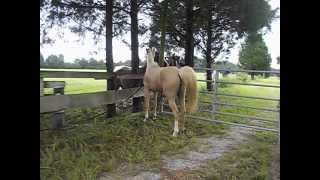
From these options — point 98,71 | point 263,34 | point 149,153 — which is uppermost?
point 263,34

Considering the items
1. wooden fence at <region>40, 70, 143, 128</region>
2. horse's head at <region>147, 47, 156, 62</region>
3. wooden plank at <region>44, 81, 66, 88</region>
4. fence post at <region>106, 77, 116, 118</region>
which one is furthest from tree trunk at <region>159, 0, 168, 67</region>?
wooden plank at <region>44, 81, 66, 88</region>

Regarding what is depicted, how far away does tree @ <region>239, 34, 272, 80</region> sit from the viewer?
55.9 inches

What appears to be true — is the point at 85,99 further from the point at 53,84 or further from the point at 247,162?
the point at 247,162

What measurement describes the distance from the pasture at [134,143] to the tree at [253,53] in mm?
57

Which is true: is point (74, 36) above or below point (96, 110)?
above

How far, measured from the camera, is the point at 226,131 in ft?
4.86

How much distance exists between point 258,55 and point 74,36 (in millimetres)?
814

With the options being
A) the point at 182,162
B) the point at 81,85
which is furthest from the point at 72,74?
the point at 182,162

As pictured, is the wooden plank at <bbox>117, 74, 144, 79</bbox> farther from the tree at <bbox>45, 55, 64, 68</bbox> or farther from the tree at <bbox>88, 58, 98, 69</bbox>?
the tree at <bbox>45, 55, 64, 68</bbox>

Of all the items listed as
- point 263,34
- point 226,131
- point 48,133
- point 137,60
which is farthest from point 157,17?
point 48,133

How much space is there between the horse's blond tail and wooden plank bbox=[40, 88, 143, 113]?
0.71 feet
